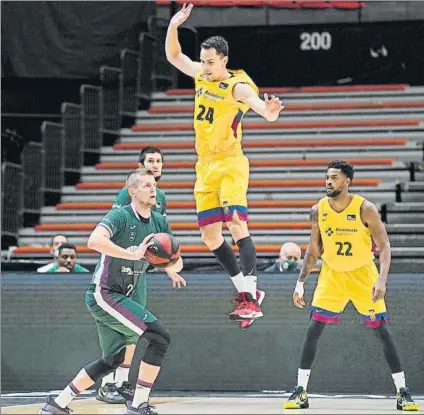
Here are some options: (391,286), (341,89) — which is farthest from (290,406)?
(341,89)

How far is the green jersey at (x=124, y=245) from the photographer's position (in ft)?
32.0

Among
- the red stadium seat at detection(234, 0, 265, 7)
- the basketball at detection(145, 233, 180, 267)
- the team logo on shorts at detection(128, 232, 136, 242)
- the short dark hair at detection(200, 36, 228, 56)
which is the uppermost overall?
the red stadium seat at detection(234, 0, 265, 7)

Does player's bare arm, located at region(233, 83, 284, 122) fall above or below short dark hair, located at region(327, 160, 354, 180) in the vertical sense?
above

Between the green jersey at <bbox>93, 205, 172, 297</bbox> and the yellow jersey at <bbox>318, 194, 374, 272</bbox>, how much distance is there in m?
1.85

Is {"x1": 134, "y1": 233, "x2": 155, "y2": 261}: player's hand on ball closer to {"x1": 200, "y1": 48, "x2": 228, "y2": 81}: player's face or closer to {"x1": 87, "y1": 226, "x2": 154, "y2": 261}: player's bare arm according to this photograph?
{"x1": 87, "y1": 226, "x2": 154, "y2": 261}: player's bare arm

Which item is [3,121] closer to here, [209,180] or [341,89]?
[341,89]

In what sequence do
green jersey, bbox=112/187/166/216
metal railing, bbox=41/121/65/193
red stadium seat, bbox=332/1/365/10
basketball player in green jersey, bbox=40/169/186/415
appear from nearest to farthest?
basketball player in green jersey, bbox=40/169/186/415 → green jersey, bbox=112/187/166/216 → metal railing, bbox=41/121/65/193 → red stadium seat, bbox=332/1/365/10

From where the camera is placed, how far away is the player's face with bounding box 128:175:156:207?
9648 millimetres

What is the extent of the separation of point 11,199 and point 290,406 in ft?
28.1

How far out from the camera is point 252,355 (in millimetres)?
13133

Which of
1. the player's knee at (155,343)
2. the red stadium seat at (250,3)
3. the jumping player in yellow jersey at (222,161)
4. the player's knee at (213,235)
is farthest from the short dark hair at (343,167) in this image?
the red stadium seat at (250,3)

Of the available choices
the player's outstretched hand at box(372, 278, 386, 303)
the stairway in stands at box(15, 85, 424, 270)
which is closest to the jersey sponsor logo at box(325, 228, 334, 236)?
the player's outstretched hand at box(372, 278, 386, 303)

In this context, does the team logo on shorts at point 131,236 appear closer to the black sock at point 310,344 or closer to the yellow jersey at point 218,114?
the yellow jersey at point 218,114

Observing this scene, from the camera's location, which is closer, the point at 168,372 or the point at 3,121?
the point at 168,372
